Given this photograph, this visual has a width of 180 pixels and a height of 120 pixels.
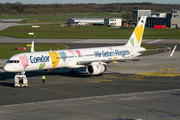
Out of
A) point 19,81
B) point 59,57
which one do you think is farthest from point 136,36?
point 19,81

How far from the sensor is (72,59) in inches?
2146

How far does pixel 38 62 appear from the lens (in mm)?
50188

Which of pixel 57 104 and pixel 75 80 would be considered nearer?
pixel 57 104

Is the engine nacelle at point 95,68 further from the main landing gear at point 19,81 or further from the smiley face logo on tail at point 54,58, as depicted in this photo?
the main landing gear at point 19,81

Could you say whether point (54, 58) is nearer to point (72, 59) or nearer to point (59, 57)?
point (59, 57)

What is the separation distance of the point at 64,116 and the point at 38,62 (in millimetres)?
21328

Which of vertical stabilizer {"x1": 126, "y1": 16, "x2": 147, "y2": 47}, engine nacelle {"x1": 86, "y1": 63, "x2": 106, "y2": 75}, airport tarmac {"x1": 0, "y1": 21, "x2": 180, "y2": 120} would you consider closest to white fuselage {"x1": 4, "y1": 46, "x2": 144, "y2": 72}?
vertical stabilizer {"x1": 126, "y1": 16, "x2": 147, "y2": 47}

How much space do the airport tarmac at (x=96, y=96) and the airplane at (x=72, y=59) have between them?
236cm

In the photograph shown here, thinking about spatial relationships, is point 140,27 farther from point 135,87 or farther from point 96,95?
point 96,95

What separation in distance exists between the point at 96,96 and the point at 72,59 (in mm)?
15885

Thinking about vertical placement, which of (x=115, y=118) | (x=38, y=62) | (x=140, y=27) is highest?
(x=140, y=27)

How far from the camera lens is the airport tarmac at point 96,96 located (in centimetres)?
3117

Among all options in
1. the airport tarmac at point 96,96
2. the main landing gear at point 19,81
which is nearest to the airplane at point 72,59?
the main landing gear at point 19,81

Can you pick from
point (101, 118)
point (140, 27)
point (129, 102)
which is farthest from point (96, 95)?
point (140, 27)
